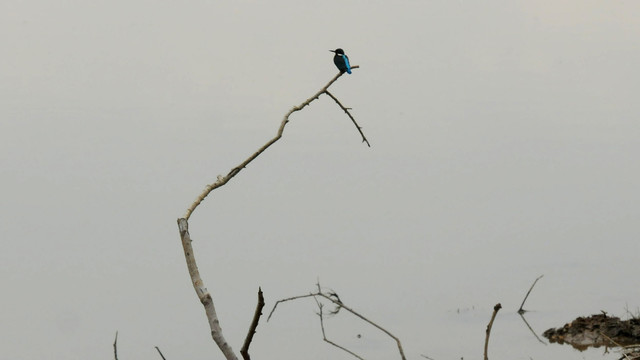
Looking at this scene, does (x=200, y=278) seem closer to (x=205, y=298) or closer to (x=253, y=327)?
(x=205, y=298)

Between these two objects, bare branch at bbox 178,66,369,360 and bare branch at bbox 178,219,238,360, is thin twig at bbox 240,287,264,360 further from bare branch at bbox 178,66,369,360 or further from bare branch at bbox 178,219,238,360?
bare branch at bbox 178,219,238,360

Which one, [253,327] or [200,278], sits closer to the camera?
[253,327]

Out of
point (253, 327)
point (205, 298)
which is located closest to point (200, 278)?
point (205, 298)

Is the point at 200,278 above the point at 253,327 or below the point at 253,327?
above

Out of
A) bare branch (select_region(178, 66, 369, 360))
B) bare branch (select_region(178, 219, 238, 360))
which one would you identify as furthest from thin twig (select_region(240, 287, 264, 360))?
bare branch (select_region(178, 219, 238, 360))

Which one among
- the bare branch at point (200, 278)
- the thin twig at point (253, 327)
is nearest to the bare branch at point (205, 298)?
the bare branch at point (200, 278)

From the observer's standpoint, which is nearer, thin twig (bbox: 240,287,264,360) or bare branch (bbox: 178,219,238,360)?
thin twig (bbox: 240,287,264,360)

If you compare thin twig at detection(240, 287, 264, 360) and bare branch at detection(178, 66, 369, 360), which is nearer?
thin twig at detection(240, 287, 264, 360)

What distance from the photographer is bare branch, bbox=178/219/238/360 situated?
9.57 feet

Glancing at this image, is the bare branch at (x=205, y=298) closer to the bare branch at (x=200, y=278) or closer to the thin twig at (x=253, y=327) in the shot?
the bare branch at (x=200, y=278)

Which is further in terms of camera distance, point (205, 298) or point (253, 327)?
point (205, 298)

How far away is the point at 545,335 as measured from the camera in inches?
669

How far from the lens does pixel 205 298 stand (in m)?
2.96

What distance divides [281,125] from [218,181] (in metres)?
0.33
